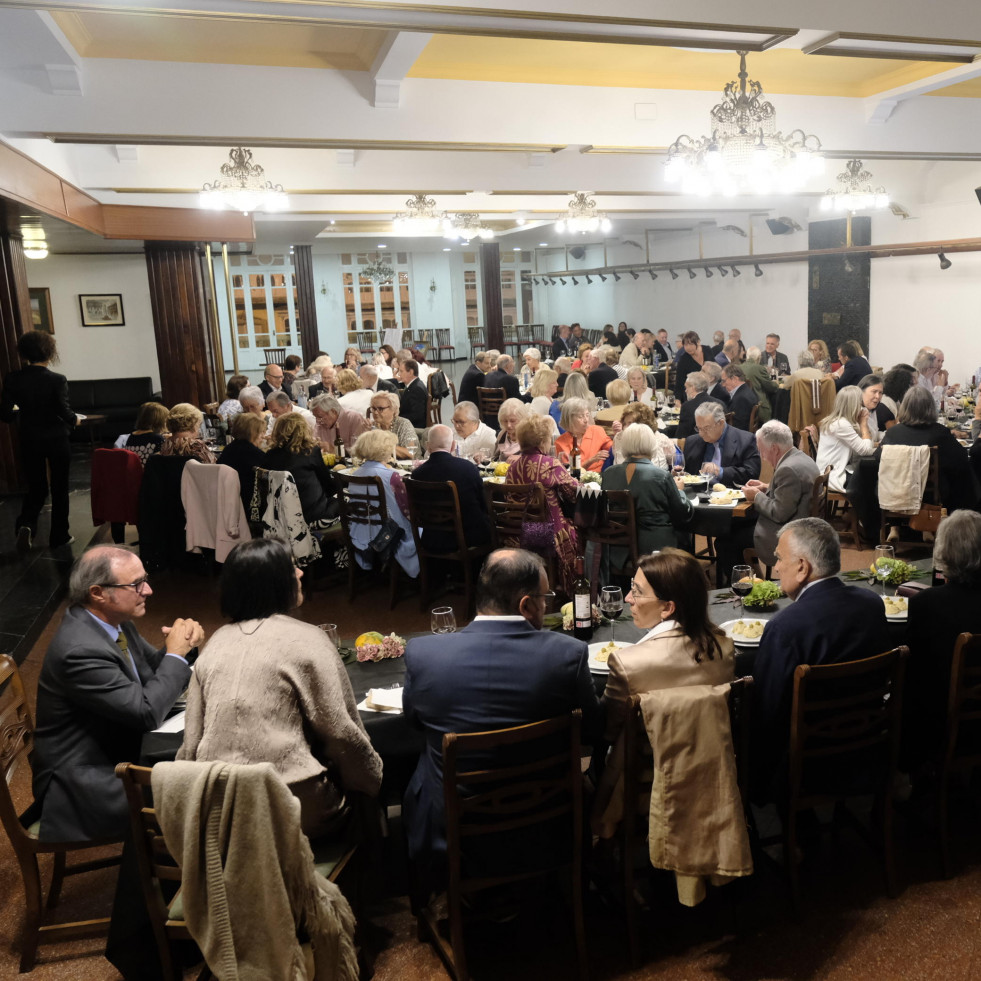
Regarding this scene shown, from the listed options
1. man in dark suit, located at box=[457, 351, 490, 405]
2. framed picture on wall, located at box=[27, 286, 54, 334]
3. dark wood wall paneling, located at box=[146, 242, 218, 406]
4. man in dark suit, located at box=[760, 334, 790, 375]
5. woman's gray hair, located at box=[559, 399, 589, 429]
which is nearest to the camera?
woman's gray hair, located at box=[559, 399, 589, 429]

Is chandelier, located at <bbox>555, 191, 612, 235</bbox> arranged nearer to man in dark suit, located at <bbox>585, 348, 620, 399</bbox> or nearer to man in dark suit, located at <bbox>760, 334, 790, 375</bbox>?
man in dark suit, located at <bbox>585, 348, 620, 399</bbox>

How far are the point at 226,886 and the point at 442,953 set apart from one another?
2.86ft

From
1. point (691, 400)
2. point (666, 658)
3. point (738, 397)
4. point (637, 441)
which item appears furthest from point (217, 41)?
point (738, 397)

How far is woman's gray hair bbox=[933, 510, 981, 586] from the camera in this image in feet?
9.52

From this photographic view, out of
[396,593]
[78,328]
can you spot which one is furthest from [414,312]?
[396,593]

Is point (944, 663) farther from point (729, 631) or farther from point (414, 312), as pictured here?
point (414, 312)

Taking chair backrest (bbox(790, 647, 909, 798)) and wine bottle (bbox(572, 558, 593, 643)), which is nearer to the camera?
chair backrest (bbox(790, 647, 909, 798))

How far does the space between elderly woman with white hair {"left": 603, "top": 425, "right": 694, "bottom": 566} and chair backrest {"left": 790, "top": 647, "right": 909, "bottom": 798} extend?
222cm

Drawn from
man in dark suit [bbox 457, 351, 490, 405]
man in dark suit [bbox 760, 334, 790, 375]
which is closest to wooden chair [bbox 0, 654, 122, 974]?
man in dark suit [bbox 457, 351, 490, 405]

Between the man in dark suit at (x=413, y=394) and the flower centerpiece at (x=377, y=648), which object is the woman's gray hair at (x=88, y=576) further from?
the man in dark suit at (x=413, y=394)

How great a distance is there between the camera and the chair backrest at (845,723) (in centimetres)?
261

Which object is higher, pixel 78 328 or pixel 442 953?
pixel 78 328

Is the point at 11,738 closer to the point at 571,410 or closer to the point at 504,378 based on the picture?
the point at 571,410

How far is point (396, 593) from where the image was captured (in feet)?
19.5
